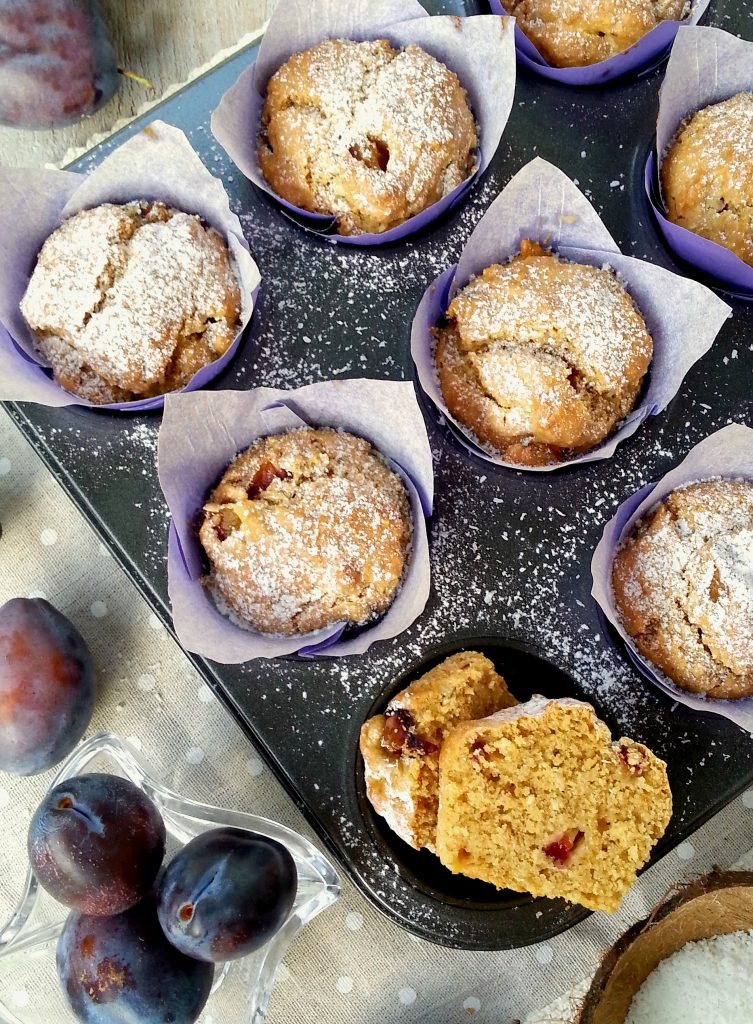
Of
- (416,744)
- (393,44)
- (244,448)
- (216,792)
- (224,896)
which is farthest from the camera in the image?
(216,792)

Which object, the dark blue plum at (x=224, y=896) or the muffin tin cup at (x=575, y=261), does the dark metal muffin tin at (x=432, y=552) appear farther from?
the dark blue plum at (x=224, y=896)

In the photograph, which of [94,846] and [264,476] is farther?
[264,476]

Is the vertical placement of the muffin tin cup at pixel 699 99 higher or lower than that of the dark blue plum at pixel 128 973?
higher

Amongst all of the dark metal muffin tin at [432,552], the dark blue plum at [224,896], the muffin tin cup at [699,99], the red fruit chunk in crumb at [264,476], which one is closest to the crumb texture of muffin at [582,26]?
the muffin tin cup at [699,99]

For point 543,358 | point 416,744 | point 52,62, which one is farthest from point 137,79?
point 416,744

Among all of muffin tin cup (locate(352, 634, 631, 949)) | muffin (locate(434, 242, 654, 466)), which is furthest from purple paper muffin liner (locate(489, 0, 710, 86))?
muffin tin cup (locate(352, 634, 631, 949))

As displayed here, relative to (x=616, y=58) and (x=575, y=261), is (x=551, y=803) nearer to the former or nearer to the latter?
(x=575, y=261)

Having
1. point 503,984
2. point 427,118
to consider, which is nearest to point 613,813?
point 503,984

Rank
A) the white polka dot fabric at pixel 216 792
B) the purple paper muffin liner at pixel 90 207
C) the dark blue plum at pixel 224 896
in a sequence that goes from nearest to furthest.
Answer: the dark blue plum at pixel 224 896 → the purple paper muffin liner at pixel 90 207 → the white polka dot fabric at pixel 216 792
